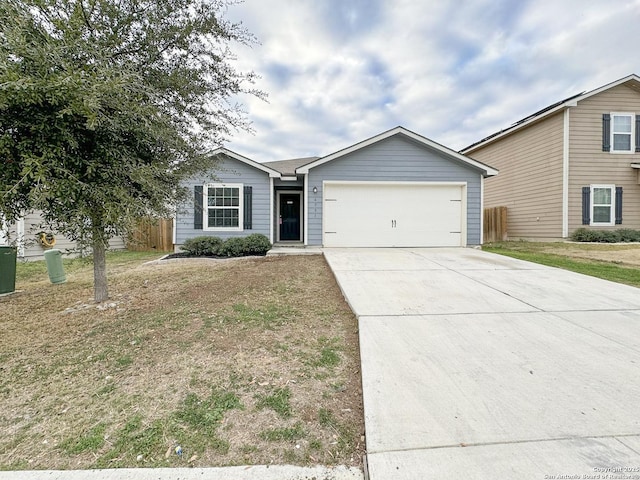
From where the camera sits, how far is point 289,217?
44.1ft

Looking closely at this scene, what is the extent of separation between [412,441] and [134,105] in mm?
4017

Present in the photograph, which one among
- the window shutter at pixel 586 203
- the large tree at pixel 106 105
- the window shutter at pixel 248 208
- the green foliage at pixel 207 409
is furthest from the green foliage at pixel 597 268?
the window shutter at pixel 248 208

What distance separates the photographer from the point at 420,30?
30.7 ft

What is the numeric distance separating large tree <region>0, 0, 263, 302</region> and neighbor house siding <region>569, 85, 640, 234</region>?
13.3 metres

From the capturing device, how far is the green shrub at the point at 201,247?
33.9 ft

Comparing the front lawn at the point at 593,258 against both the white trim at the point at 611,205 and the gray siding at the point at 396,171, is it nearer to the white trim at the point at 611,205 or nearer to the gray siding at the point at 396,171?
the white trim at the point at 611,205

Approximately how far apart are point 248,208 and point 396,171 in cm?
533

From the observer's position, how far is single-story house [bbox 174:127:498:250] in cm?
1101

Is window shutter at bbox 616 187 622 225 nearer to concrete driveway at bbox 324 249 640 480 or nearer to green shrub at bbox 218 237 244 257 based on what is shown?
concrete driveway at bbox 324 249 640 480

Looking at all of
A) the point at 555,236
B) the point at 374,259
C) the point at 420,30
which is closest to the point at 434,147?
the point at 420,30

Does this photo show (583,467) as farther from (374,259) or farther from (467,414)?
(374,259)

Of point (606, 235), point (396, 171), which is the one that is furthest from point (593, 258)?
point (396, 171)

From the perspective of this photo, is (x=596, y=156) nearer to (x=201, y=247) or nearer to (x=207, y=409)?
(x=201, y=247)

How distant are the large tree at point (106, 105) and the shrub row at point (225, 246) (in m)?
5.23
